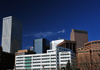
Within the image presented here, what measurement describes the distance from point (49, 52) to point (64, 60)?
21.5 m

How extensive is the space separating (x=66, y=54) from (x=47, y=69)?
29.6 meters

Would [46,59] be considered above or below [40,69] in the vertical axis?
above

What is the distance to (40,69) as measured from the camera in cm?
17900

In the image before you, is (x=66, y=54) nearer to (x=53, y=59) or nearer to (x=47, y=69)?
(x=53, y=59)

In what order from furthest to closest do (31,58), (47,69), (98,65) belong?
(31,58)
(47,69)
(98,65)

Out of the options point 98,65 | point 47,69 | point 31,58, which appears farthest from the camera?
point 31,58

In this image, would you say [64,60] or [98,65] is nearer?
[98,65]

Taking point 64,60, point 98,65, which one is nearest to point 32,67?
point 64,60

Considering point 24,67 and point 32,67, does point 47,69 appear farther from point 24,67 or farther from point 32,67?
point 24,67

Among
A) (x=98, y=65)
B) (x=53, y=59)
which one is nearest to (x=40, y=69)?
(x=53, y=59)

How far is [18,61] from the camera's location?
641 feet

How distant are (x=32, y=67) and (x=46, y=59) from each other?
21.8 metres

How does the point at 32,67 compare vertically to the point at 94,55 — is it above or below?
below

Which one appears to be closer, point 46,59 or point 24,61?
point 46,59
